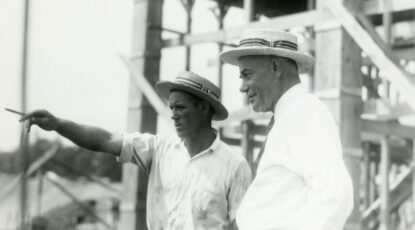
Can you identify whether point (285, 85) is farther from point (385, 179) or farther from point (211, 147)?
point (385, 179)

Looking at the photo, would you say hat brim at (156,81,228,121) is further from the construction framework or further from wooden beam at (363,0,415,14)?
wooden beam at (363,0,415,14)

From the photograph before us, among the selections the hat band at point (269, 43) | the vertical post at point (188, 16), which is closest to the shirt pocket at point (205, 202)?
the hat band at point (269, 43)

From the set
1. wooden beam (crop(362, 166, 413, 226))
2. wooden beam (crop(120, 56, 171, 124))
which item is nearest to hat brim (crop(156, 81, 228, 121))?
wooden beam (crop(120, 56, 171, 124))

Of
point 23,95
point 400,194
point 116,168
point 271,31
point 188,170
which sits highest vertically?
point 271,31

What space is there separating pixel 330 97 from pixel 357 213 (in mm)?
947

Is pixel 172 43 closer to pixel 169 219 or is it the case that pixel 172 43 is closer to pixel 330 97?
pixel 330 97

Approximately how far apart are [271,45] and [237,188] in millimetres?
1264

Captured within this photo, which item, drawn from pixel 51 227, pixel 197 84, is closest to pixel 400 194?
pixel 197 84

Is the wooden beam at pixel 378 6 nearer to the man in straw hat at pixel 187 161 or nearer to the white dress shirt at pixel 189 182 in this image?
the man in straw hat at pixel 187 161

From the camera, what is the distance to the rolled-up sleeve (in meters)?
4.20

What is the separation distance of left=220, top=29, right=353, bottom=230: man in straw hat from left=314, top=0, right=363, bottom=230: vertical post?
9.83 feet

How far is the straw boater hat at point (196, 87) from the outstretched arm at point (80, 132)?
0.43 meters

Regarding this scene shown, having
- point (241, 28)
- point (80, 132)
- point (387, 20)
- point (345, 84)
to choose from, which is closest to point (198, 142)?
point (80, 132)

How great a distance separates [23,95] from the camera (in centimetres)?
249
